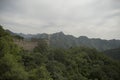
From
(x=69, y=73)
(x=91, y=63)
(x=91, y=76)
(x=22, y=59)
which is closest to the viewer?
(x=22, y=59)

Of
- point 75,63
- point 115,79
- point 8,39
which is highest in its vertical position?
point 8,39

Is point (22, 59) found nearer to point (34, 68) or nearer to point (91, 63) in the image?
point (34, 68)

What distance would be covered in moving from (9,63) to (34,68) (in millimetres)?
4644

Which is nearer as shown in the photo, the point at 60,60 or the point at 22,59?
Answer: the point at 22,59

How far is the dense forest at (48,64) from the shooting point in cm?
2762

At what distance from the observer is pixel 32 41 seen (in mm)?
43844

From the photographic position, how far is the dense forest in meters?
27.6

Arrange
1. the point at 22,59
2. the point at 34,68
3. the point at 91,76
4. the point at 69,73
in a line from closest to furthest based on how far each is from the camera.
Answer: the point at 34,68, the point at 22,59, the point at 69,73, the point at 91,76

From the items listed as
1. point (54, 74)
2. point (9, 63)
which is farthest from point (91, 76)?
point (9, 63)

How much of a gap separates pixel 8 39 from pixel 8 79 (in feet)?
33.7

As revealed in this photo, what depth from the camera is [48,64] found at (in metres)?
34.5

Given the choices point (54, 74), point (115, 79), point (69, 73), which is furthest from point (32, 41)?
point (115, 79)

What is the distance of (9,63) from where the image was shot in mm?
27688

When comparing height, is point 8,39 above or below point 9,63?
above
